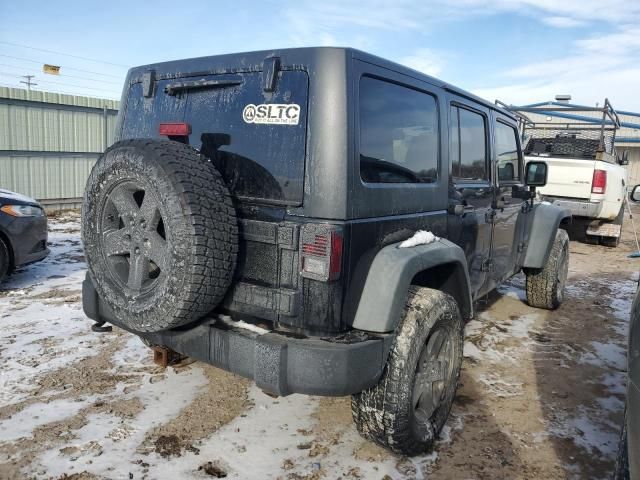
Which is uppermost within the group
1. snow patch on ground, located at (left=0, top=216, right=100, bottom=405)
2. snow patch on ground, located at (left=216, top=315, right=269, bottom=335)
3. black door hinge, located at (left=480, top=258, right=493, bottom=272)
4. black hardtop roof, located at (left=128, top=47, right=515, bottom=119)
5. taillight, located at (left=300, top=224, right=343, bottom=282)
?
black hardtop roof, located at (left=128, top=47, right=515, bottom=119)

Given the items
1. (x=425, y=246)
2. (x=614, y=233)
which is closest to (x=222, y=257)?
(x=425, y=246)

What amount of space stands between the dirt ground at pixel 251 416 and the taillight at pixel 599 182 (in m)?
4.64

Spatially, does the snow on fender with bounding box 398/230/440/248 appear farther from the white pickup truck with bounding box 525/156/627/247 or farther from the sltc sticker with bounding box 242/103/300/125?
the white pickup truck with bounding box 525/156/627/247

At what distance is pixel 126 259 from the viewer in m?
2.50

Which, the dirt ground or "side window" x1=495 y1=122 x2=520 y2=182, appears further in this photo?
"side window" x1=495 y1=122 x2=520 y2=182

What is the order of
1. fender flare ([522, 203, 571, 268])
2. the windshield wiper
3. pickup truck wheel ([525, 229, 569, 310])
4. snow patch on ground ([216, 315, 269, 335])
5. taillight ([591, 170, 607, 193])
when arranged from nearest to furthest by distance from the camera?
snow patch on ground ([216, 315, 269, 335]), the windshield wiper, fender flare ([522, 203, 571, 268]), pickup truck wheel ([525, 229, 569, 310]), taillight ([591, 170, 607, 193])

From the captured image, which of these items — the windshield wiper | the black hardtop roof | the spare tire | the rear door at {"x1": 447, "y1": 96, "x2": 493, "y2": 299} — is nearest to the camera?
the spare tire

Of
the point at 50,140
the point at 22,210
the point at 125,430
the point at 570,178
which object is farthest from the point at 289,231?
the point at 50,140

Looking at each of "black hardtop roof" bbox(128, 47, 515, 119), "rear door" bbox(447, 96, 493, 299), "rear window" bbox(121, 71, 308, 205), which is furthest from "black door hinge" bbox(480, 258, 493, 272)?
"rear window" bbox(121, 71, 308, 205)

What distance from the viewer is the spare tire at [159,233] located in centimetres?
210

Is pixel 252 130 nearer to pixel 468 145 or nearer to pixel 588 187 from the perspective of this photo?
pixel 468 145

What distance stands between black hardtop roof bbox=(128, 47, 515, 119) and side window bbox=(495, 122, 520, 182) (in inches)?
45.1

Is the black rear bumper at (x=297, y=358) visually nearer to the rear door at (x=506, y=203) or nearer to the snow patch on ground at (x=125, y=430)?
the snow patch on ground at (x=125, y=430)

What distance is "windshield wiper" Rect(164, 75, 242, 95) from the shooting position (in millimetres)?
2477
